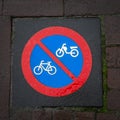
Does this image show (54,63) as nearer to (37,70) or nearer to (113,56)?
(37,70)

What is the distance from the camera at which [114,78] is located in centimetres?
320

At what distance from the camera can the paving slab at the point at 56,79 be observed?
10.5ft

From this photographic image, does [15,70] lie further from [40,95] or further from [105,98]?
[105,98]

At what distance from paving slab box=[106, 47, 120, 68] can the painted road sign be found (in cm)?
16

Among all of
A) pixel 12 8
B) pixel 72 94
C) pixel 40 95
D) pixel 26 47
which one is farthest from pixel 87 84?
pixel 12 8

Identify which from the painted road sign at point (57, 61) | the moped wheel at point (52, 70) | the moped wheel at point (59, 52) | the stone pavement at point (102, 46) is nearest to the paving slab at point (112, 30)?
the stone pavement at point (102, 46)

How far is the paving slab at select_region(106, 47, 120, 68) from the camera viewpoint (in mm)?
3226

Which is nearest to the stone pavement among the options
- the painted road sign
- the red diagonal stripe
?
the painted road sign

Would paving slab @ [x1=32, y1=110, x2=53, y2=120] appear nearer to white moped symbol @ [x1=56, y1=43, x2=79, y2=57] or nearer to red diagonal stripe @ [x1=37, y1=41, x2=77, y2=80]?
red diagonal stripe @ [x1=37, y1=41, x2=77, y2=80]

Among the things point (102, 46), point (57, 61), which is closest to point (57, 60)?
point (57, 61)

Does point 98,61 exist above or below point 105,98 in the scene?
above

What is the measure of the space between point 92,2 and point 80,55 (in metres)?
0.49

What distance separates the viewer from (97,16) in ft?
10.8

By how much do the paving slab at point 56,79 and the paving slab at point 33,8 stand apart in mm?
56
